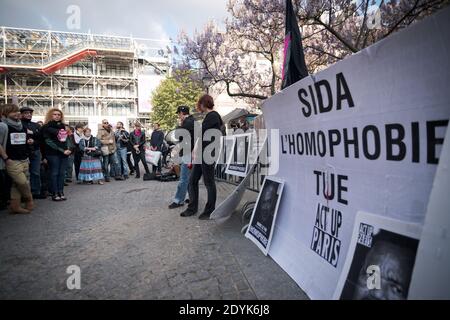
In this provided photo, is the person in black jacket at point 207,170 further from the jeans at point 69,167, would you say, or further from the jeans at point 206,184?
the jeans at point 69,167

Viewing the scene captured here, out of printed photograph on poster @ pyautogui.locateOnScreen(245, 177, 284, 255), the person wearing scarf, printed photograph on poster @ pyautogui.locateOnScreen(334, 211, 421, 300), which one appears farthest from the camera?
the person wearing scarf

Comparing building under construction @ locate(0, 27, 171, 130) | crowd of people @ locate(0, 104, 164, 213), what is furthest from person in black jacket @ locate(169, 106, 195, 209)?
building under construction @ locate(0, 27, 171, 130)

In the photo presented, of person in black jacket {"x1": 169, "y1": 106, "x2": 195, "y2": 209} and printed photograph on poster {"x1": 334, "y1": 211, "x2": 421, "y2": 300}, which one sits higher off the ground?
person in black jacket {"x1": 169, "y1": 106, "x2": 195, "y2": 209}

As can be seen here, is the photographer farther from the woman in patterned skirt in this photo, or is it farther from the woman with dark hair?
the woman with dark hair

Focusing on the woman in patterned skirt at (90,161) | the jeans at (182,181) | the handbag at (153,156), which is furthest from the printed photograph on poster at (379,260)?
the handbag at (153,156)

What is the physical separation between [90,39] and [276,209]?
49554 millimetres

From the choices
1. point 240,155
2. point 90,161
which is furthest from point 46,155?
point 240,155

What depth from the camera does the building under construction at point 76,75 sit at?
3981 cm

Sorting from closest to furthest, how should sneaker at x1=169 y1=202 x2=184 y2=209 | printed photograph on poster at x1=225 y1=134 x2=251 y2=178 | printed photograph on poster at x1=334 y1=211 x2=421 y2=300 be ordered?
printed photograph on poster at x1=334 y1=211 x2=421 y2=300 → printed photograph on poster at x1=225 y1=134 x2=251 y2=178 → sneaker at x1=169 y1=202 x2=184 y2=209

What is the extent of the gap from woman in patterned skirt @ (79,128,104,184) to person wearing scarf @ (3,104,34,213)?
3595mm

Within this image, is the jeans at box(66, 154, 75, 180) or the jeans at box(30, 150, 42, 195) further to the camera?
the jeans at box(66, 154, 75, 180)

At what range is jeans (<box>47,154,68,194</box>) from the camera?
623 centimetres

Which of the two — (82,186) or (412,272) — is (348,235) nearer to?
(412,272)

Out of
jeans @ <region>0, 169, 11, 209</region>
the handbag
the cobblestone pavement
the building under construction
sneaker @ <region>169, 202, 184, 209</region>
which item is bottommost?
the cobblestone pavement
